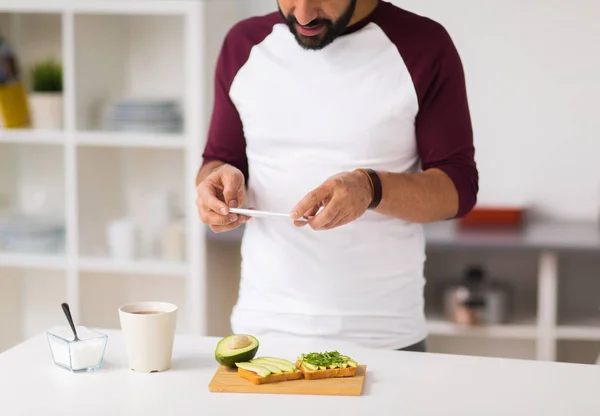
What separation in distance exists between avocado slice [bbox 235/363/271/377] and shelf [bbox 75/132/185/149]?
1759mm

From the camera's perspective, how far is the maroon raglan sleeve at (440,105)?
1699mm

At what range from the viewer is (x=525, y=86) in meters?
3.14

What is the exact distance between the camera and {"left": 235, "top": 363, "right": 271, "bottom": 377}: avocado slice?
1302 millimetres

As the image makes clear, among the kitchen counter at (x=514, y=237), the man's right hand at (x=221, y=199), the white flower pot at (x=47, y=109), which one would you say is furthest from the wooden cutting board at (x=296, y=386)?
the white flower pot at (x=47, y=109)

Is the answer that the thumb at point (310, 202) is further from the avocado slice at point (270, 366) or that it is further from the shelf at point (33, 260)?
the shelf at point (33, 260)

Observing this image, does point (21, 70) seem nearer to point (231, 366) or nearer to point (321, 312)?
point (321, 312)

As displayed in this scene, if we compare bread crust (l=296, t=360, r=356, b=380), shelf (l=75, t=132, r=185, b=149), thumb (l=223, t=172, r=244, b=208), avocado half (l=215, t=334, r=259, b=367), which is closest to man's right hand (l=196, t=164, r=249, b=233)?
thumb (l=223, t=172, r=244, b=208)

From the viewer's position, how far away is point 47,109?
126 inches

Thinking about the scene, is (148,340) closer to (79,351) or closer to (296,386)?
(79,351)

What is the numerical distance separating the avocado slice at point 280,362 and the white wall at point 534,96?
198 cm

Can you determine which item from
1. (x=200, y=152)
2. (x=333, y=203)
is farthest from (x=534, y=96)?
(x=333, y=203)

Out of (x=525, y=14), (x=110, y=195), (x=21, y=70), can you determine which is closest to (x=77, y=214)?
(x=110, y=195)

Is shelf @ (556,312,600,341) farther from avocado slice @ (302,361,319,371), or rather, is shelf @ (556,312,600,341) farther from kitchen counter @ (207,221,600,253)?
avocado slice @ (302,361,319,371)

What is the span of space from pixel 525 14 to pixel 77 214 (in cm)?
176
